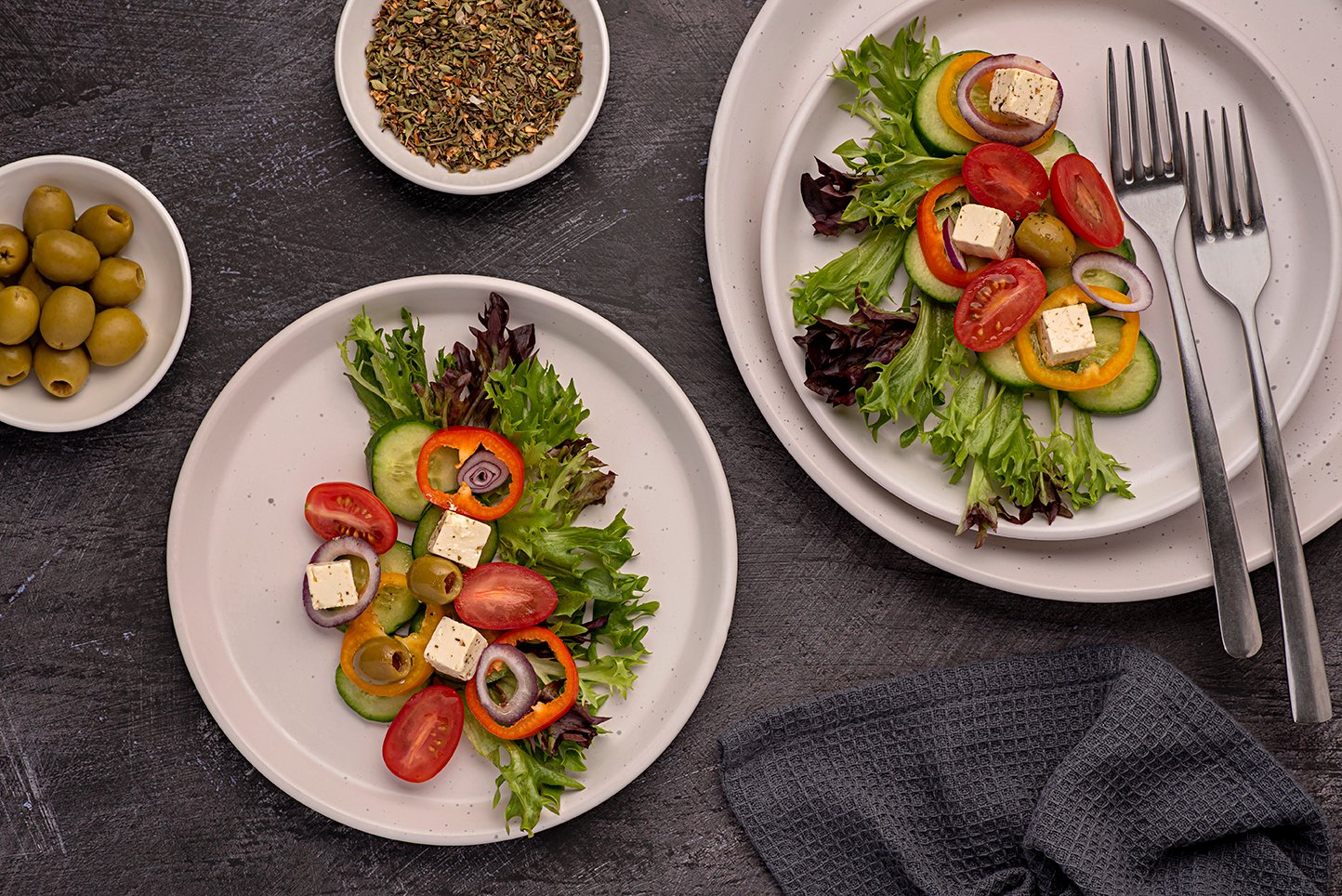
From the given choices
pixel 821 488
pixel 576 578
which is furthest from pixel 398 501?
pixel 821 488

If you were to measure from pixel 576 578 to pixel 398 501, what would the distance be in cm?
43

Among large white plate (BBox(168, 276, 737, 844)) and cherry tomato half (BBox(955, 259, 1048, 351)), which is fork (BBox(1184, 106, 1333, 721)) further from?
large white plate (BBox(168, 276, 737, 844))

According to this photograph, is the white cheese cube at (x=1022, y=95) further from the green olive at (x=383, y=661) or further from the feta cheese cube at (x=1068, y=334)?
the green olive at (x=383, y=661)

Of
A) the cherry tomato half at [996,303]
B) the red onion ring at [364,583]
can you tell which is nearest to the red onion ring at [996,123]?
the cherry tomato half at [996,303]

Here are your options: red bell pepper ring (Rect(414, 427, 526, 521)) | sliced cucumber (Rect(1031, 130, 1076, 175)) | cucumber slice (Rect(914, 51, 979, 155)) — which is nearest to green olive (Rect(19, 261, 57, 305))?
red bell pepper ring (Rect(414, 427, 526, 521))

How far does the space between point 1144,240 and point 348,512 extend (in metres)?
1.89

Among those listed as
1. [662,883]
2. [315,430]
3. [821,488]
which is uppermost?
[821,488]

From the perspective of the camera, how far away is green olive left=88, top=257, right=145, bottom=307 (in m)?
1.96

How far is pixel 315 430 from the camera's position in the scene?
2.06m

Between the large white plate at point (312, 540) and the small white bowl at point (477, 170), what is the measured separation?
248 millimetres

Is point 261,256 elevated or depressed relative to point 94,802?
elevated

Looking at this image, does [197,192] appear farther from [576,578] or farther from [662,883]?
[662,883]

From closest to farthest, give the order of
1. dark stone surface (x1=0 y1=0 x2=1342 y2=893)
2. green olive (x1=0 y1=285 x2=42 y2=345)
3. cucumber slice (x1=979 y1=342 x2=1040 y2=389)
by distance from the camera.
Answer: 1. green olive (x1=0 y1=285 x2=42 y2=345)
2. cucumber slice (x1=979 y1=342 x2=1040 y2=389)
3. dark stone surface (x1=0 y1=0 x2=1342 y2=893)

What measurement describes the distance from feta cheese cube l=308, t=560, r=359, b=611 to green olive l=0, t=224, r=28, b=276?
2.91ft
